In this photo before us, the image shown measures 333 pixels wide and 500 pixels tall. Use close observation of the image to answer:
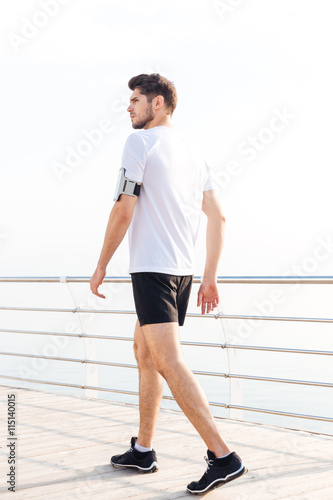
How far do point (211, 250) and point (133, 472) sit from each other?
98cm

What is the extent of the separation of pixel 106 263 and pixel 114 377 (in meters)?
45.5

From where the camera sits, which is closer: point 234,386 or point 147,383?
point 147,383

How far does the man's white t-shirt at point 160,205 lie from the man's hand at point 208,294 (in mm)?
151

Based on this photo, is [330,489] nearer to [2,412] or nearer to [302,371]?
[2,412]

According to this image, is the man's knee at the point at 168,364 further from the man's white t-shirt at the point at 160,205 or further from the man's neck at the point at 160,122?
the man's neck at the point at 160,122

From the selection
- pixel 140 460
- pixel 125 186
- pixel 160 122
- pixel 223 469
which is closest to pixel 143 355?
pixel 140 460

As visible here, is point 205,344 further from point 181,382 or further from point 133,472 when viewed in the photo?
point 181,382

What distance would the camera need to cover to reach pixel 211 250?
2.54m

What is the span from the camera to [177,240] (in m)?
2.36

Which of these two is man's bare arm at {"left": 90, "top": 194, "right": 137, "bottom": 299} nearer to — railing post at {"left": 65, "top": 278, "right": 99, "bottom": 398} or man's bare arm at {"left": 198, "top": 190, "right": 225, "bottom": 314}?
man's bare arm at {"left": 198, "top": 190, "right": 225, "bottom": 314}

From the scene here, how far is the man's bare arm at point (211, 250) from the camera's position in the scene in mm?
2529

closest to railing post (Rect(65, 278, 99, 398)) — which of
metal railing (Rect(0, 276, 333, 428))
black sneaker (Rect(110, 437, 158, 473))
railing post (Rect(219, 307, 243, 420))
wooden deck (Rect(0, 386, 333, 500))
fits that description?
metal railing (Rect(0, 276, 333, 428))

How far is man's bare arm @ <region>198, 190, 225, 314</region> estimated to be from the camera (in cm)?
253

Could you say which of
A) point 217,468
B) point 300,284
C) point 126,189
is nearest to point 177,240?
point 126,189
